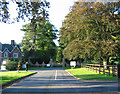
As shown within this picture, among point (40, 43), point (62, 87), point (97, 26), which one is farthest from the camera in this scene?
point (40, 43)

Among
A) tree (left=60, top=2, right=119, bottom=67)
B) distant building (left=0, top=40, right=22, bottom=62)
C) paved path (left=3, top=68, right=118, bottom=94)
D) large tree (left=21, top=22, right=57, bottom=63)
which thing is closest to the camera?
paved path (left=3, top=68, right=118, bottom=94)

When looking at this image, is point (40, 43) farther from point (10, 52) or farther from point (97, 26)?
point (97, 26)

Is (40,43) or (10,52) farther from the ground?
(40,43)

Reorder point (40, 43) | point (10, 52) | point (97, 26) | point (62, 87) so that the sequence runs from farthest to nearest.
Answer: point (40, 43), point (10, 52), point (97, 26), point (62, 87)

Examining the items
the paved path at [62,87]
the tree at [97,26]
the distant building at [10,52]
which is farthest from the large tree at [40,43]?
the paved path at [62,87]

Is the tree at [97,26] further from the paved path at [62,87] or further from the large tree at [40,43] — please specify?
the large tree at [40,43]

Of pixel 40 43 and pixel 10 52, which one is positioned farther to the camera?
pixel 40 43

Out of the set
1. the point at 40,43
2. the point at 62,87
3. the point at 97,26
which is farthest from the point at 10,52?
the point at 62,87

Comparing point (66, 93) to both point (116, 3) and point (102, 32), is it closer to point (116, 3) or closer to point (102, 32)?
point (102, 32)

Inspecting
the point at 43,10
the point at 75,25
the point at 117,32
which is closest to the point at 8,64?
the point at 75,25

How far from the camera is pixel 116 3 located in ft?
85.4

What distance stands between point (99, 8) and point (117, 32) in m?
4.77

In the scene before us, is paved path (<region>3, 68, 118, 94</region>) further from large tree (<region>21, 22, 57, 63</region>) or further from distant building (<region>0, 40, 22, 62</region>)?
large tree (<region>21, 22, 57, 63</region>)

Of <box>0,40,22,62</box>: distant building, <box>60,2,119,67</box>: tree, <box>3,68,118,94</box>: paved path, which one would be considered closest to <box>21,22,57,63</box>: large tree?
<box>0,40,22,62</box>: distant building
